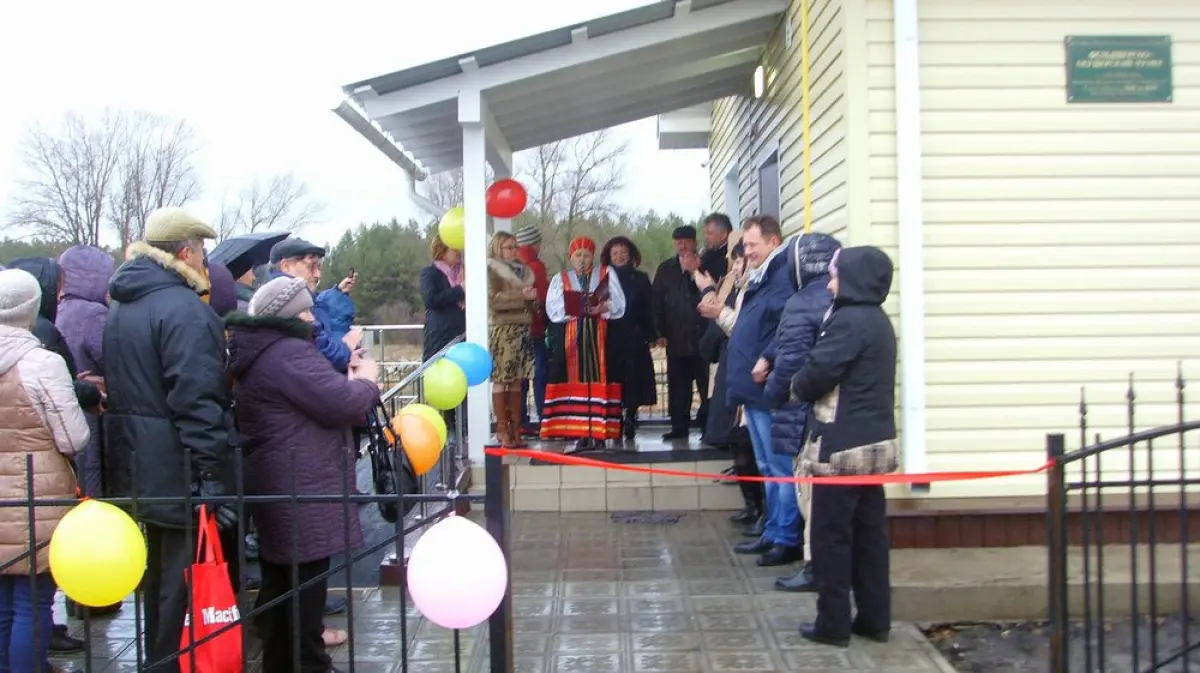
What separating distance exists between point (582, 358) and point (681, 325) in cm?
88

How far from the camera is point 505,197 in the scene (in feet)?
28.3

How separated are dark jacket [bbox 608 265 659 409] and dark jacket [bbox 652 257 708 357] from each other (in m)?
0.15

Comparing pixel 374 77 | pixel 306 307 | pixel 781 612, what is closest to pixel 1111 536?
pixel 781 612

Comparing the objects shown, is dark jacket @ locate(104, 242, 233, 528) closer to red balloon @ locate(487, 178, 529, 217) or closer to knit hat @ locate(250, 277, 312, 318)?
knit hat @ locate(250, 277, 312, 318)

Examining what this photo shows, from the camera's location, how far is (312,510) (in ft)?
12.3

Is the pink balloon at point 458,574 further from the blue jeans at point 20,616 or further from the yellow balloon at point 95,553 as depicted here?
the blue jeans at point 20,616

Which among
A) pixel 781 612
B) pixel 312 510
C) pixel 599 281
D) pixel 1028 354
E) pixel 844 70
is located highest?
pixel 844 70

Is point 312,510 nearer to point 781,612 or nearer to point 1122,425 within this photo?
point 781,612

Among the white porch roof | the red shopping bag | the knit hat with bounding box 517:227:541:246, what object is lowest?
the red shopping bag

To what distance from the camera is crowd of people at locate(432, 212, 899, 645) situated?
423 centimetres

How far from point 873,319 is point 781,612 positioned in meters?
1.48

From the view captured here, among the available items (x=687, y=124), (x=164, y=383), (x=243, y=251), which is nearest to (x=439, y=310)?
(x=243, y=251)

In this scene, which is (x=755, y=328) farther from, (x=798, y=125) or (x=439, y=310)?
(x=439, y=310)

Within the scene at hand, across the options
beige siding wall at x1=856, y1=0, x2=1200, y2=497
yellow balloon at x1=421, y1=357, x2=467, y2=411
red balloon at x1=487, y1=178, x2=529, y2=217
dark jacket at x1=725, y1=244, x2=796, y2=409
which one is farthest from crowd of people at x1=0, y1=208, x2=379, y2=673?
red balloon at x1=487, y1=178, x2=529, y2=217
